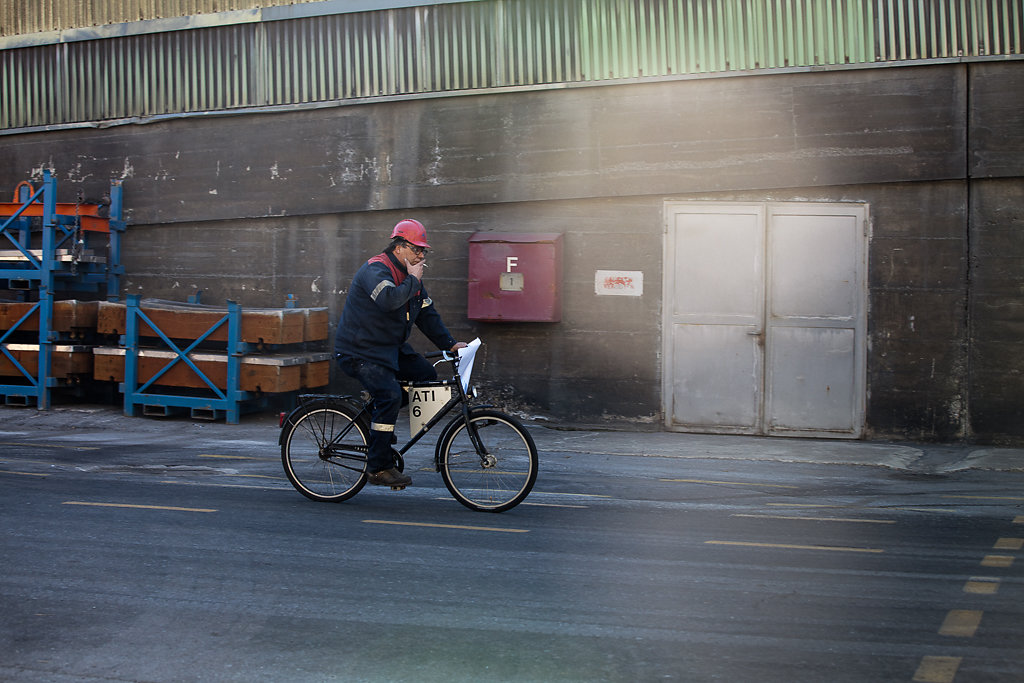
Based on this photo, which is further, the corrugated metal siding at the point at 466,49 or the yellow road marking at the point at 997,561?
the corrugated metal siding at the point at 466,49

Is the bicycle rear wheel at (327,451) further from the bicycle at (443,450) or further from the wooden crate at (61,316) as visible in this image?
the wooden crate at (61,316)

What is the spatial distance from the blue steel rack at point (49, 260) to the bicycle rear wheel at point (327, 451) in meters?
7.08

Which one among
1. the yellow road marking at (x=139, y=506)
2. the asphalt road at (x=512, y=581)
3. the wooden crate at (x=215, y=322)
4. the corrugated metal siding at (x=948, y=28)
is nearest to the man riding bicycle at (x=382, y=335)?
the asphalt road at (x=512, y=581)

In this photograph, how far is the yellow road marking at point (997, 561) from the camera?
21.8ft

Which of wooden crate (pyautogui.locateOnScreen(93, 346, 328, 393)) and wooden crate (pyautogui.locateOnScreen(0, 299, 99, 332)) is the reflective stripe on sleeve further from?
wooden crate (pyautogui.locateOnScreen(0, 299, 99, 332))

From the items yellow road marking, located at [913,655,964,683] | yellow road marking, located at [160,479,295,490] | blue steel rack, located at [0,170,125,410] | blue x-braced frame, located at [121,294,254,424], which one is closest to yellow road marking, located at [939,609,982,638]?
yellow road marking, located at [913,655,964,683]

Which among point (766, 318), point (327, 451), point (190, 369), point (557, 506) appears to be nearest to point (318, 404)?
point (327, 451)

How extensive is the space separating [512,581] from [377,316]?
263cm

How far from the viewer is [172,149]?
49.5 ft

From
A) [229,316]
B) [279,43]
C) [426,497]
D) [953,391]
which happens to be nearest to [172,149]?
[279,43]

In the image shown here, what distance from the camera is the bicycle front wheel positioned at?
7.81 meters

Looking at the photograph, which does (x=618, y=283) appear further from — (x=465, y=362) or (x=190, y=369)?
(x=465, y=362)

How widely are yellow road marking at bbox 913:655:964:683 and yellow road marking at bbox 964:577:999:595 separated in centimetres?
122

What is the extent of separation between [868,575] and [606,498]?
285cm
